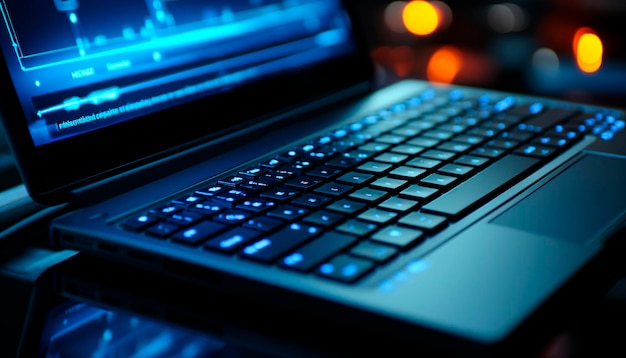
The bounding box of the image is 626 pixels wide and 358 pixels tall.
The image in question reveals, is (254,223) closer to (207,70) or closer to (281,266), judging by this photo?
(281,266)

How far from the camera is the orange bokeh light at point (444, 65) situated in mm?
1240

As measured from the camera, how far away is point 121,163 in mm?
640

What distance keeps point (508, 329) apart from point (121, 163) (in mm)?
405

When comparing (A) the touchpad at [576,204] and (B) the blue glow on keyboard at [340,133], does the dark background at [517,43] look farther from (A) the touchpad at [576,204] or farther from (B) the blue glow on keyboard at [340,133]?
(A) the touchpad at [576,204]

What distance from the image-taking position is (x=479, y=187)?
23.2 inches

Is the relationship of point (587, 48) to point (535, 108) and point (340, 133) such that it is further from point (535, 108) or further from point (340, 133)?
point (340, 133)

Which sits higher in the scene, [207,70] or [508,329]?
[207,70]

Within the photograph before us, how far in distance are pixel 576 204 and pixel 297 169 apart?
249 millimetres

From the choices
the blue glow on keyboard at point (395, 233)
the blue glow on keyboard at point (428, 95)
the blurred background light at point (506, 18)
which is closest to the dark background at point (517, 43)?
the blurred background light at point (506, 18)

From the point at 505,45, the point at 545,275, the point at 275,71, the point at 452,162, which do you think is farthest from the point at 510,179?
the point at 505,45

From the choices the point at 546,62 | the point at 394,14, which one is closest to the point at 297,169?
the point at 546,62

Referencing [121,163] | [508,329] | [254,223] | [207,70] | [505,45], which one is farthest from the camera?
[505,45]

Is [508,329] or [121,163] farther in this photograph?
[121,163]

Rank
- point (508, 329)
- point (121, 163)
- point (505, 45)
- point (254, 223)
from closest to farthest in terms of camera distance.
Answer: point (508, 329) → point (254, 223) → point (121, 163) → point (505, 45)
